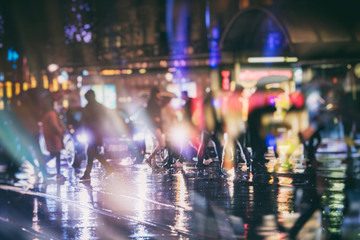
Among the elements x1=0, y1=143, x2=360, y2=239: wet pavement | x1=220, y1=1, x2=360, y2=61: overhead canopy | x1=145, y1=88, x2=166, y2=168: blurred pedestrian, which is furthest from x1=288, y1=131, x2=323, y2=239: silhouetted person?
x1=220, y1=1, x2=360, y2=61: overhead canopy

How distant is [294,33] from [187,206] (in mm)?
22763

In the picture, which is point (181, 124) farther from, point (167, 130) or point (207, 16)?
point (207, 16)

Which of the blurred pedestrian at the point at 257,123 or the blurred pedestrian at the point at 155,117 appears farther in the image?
the blurred pedestrian at the point at 155,117

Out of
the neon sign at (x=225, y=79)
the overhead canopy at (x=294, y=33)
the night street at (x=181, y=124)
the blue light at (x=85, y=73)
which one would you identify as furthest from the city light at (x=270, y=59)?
the blue light at (x=85, y=73)

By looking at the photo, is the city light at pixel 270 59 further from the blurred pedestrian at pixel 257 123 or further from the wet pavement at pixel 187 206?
the wet pavement at pixel 187 206

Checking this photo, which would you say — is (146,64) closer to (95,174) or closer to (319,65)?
(319,65)

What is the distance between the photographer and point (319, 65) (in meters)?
28.7

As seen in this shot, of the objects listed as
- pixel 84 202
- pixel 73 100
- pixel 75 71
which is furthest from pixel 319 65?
pixel 84 202

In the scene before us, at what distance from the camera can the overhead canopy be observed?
93.0 ft

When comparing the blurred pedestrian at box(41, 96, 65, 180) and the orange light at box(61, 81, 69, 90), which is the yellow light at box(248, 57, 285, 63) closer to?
the orange light at box(61, 81, 69, 90)

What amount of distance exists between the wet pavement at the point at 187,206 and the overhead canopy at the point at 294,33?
52.1 ft

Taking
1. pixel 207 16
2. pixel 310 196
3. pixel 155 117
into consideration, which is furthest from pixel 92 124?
pixel 207 16

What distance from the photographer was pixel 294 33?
29.6 metres

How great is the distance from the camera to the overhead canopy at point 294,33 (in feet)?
93.0
